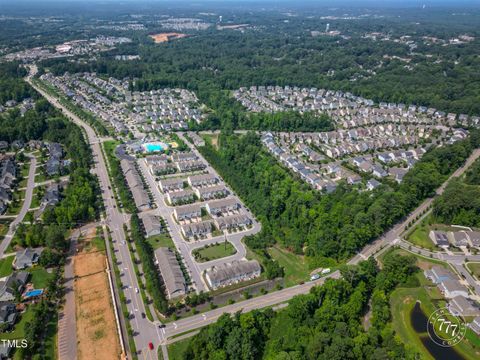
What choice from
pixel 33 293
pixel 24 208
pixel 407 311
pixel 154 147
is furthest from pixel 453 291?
pixel 24 208

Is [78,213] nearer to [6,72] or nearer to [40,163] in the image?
[40,163]

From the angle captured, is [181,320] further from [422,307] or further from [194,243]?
[422,307]

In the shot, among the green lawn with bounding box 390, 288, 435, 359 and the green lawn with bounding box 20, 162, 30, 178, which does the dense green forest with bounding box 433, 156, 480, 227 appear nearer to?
the green lawn with bounding box 390, 288, 435, 359

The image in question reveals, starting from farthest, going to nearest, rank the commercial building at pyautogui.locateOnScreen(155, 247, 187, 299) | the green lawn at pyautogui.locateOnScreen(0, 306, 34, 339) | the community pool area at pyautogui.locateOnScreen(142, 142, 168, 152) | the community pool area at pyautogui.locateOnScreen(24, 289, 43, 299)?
1. the community pool area at pyautogui.locateOnScreen(142, 142, 168, 152)
2. the commercial building at pyautogui.locateOnScreen(155, 247, 187, 299)
3. the community pool area at pyautogui.locateOnScreen(24, 289, 43, 299)
4. the green lawn at pyautogui.locateOnScreen(0, 306, 34, 339)

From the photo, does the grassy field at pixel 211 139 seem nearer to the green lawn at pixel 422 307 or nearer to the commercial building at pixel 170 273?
the commercial building at pixel 170 273

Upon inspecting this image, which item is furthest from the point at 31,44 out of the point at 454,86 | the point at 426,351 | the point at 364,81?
the point at 426,351

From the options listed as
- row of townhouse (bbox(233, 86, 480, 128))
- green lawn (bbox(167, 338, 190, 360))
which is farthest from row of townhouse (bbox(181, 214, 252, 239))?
row of townhouse (bbox(233, 86, 480, 128))

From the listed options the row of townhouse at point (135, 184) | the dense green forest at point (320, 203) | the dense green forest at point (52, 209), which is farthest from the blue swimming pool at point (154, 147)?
the dense green forest at point (320, 203)
